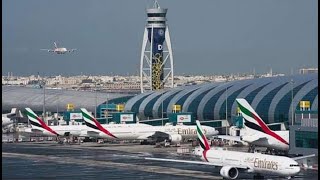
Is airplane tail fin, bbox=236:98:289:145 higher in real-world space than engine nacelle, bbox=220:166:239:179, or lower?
higher

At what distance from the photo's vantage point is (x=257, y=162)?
6456 centimetres

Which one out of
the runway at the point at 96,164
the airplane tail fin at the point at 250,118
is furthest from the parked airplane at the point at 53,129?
the airplane tail fin at the point at 250,118

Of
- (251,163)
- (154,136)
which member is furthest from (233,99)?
(251,163)

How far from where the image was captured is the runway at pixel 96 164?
2734 inches

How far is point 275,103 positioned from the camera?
119 meters

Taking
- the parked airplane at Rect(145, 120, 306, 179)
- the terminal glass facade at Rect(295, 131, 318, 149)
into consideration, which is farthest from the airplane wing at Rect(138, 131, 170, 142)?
the parked airplane at Rect(145, 120, 306, 179)

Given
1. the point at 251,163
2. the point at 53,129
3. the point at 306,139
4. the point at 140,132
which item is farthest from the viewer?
the point at 53,129

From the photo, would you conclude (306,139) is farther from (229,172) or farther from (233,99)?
(233,99)

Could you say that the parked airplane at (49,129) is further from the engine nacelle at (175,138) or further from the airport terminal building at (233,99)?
the airport terminal building at (233,99)

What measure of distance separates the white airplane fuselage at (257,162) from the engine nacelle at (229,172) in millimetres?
982

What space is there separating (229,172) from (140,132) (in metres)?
48.7

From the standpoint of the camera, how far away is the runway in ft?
228

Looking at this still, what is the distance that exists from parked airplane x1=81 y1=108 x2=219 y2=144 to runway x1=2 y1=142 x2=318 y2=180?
1.83 meters

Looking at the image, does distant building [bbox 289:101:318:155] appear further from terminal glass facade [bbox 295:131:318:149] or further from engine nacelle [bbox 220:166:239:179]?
engine nacelle [bbox 220:166:239:179]
